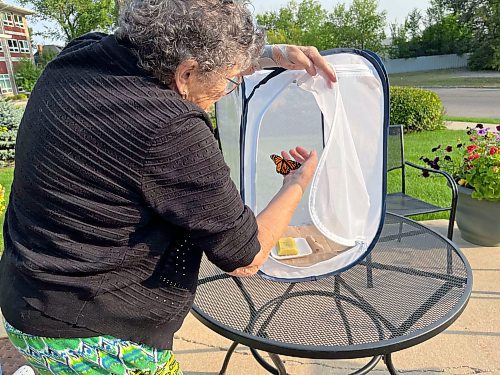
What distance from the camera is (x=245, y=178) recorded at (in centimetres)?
177

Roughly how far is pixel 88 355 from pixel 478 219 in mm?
2724

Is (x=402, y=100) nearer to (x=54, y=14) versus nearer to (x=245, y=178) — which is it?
(x=245, y=178)

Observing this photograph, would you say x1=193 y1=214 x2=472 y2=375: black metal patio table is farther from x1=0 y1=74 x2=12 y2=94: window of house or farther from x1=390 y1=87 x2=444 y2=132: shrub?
x1=0 y1=74 x2=12 y2=94: window of house

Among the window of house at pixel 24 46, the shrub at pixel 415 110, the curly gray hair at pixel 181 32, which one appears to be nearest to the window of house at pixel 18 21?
the window of house at pixel 24 46

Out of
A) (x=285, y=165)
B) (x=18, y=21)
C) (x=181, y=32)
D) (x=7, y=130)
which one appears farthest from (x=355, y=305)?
(x=18, y=21)

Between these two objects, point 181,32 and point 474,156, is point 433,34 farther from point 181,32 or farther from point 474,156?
point 181,32

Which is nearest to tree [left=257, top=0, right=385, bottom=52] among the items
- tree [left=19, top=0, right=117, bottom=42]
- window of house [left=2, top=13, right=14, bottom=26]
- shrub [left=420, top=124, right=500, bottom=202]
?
tree [left=19, top=0, right=117, bottom=42]

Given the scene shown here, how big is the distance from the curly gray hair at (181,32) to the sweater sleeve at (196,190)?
0.44ft

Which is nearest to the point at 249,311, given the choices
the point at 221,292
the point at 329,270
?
the point at 221,292

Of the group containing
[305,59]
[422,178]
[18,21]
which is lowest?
[422,178]

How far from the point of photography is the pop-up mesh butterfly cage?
151 cm

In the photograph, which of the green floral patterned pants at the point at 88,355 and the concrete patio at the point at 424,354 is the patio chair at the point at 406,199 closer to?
the concrete patio at the point at 424,354

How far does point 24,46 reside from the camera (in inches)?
1390

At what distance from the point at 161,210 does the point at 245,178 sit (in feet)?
2.91
